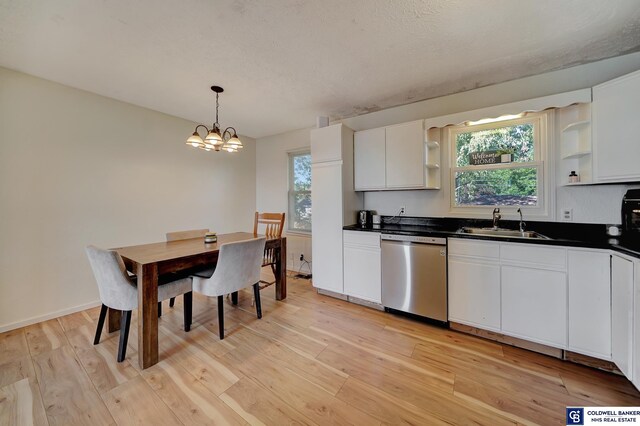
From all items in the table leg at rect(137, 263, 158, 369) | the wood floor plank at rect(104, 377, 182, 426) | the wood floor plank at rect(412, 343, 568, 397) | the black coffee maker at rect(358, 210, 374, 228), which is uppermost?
the black coffee maker at rect(358, 210, 374, 228)

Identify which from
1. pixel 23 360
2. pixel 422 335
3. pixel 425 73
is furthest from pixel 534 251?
pixel 23 360

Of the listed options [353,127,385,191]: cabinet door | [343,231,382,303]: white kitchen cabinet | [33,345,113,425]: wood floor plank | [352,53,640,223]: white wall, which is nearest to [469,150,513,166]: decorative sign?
[352,53,640,223]: white wall

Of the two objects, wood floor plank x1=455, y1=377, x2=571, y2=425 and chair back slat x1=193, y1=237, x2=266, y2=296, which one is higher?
chair back slat x1=193, y1=237, x2=266, y2=296

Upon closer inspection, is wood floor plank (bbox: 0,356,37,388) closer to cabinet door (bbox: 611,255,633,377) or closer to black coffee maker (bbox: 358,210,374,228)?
black coffee maker (bbox: 358,210,374,228)

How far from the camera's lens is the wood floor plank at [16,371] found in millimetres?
1609

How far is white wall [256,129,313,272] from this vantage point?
4.07 meters

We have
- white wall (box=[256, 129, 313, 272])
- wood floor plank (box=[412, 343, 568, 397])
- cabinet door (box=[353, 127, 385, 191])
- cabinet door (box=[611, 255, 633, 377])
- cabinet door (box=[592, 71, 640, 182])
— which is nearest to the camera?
cabinet door (box=[611, 255, 633, 377])

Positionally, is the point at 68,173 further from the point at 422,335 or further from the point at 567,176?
the point at 567,176

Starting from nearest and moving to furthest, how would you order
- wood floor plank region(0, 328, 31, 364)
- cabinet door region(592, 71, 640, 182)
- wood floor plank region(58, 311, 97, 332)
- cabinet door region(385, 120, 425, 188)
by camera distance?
cabinet door region(592, 71, 640, 182), wood floor plank region(0, 328, 31, 364), wood floor plank region(58, 311, 97, 332), cabinet door region(385, 120, 425, 188)

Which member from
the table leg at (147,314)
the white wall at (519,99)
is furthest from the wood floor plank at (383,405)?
the white wall at (519,99)

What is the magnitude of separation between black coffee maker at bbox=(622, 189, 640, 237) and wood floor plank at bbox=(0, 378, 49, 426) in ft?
13.8

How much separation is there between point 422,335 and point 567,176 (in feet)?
6.73

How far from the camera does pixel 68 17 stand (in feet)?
5.28

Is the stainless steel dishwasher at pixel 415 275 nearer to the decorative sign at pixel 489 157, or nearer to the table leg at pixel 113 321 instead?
the decorative sign at pixel 489 157
